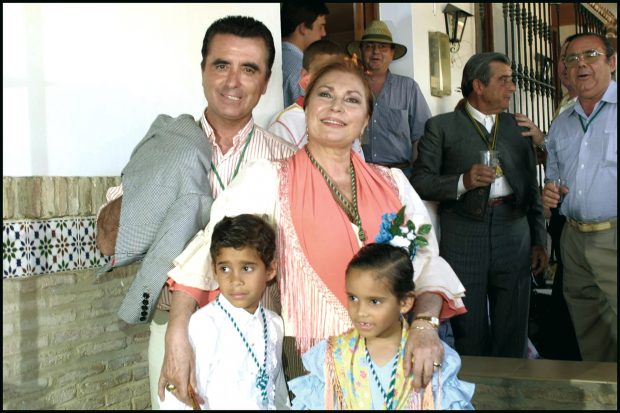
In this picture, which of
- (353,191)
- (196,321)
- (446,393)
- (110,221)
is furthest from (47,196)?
(446,393)

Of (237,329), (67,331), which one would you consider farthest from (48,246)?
(237,329)

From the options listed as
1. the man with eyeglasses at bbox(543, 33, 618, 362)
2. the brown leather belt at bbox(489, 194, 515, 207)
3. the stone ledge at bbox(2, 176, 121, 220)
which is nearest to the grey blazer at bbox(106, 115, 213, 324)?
the stone ledge at bbox(2, 176, 121, 220)

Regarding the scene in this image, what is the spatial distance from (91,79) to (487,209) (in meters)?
2.46

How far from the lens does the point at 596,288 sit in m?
4.29

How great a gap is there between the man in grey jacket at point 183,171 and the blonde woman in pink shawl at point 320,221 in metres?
0.12

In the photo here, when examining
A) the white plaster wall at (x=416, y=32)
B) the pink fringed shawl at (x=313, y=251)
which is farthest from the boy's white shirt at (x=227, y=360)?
the white plaster wall at (x=416, y=32)

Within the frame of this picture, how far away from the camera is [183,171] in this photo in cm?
263

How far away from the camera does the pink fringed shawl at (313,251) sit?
8.11 feet

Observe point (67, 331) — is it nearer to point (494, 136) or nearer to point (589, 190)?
point (589, 190)

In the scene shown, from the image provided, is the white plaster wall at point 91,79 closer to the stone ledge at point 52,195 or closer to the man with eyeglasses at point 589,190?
the stone ledge at point 52,195

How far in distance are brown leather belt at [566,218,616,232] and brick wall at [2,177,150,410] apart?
234 cm

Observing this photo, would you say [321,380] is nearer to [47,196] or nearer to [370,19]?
[47,196]

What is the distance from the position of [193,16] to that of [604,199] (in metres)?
2.32

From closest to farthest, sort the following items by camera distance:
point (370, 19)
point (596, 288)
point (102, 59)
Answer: point (102, 59)
point (596, 288)
point (370, 19)
